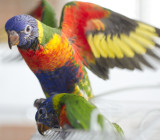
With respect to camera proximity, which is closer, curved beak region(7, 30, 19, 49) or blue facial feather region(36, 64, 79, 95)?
curved beak region(7, 30, 19, 49)

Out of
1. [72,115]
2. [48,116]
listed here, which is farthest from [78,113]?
[48,116]

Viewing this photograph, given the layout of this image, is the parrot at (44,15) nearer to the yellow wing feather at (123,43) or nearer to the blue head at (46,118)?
the yellow wing feather at (123,43)

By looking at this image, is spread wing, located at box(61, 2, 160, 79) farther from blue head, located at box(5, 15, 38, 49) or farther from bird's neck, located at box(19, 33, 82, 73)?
blue head, located at box(5, 15, 38, 49)

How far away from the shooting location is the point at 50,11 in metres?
1.28

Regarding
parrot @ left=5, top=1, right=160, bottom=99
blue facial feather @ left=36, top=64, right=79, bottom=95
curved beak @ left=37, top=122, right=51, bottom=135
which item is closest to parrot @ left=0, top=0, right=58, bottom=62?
parrot @ left=5, top=1, right=160, bottom=99

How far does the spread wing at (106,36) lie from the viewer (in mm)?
1048

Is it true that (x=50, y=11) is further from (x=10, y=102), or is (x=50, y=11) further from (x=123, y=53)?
(x=10, y=102)

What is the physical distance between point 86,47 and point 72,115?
559mm

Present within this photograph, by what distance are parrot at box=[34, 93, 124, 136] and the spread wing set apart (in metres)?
0.34

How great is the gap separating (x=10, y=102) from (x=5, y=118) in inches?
6.6

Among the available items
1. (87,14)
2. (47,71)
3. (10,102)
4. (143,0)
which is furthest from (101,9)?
(10,102)

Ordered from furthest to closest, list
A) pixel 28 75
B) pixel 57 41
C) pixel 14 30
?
pixel 28 75
pixel 57 41
pixel 14 30

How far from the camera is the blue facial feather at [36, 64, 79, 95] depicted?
3.40 ft

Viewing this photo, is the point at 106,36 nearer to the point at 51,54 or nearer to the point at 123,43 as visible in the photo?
the point at 123,43
